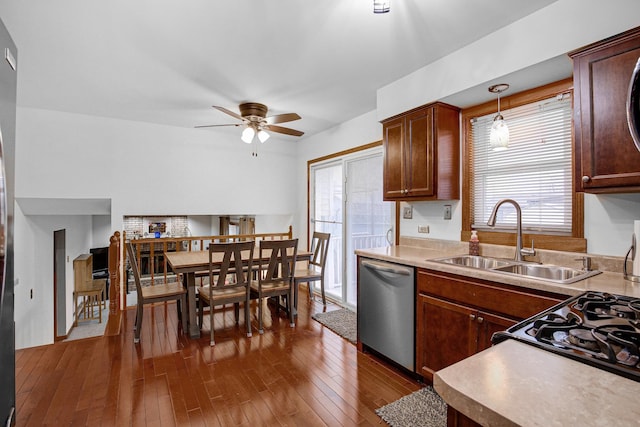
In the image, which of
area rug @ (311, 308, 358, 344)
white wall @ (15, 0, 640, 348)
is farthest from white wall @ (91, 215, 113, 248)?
area rug @ (311, 308, 358, 344)

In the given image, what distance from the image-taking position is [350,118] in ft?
13.6

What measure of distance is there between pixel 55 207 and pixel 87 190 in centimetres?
53

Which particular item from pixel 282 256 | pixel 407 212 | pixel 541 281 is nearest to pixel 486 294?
pixel 541 281

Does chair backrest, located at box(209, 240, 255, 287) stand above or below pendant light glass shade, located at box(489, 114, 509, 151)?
below

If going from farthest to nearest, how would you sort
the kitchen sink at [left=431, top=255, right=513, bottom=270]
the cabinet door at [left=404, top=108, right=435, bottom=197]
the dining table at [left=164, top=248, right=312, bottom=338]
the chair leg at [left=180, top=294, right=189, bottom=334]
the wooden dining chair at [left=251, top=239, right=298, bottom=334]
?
the wooden dining chair at [left=251, top=239, right=298, bottom=334], the chair leg at [left=180, top=294, right=189, bottom=334], the dining table at [left=164, top=248, right=312, bottom=338], the cabinet door at [left=404, top=108, right=435, bottom=197], the kitchen sink at [left=431, top=255, right=513, bottom=270]

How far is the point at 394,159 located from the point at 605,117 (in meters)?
1.54

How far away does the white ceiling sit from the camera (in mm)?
1917

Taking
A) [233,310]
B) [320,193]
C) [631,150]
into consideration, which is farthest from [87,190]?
[631,150]

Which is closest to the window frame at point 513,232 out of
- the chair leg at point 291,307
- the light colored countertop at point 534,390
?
the light colored countertop at point 534,390

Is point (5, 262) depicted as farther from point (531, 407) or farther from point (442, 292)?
point (442, 292)

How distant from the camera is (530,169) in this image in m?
2.33

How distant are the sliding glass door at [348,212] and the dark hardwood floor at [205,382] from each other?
121 cm

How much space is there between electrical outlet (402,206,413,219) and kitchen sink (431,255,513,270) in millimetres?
766

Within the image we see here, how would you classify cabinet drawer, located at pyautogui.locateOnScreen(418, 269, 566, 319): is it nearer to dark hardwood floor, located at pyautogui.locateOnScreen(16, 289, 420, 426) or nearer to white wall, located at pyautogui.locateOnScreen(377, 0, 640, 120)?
dark hardwood floor, located at pyautogui.locateOnScreen(16, 289, 420, 426)
